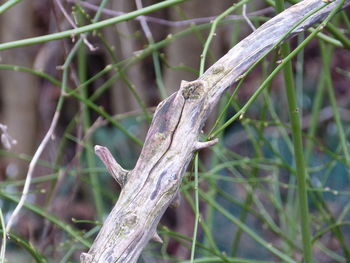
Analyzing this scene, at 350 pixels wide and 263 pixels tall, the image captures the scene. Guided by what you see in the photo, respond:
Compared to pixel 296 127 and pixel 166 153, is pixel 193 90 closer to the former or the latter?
pixel 166 153

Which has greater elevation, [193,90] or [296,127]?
[193,90]

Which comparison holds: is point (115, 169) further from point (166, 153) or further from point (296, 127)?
point (296, 127)

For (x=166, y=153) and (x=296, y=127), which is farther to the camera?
(x=296, y=127)

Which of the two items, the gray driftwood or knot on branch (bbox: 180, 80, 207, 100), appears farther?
knot on branch (bbox: 180, 80, 207, 100)

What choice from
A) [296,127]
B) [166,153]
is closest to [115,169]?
[166,153]

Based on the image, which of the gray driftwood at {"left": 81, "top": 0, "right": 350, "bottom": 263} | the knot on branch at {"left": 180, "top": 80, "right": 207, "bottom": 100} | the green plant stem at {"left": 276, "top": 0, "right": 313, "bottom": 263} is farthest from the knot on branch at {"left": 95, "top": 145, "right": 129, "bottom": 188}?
the green plant stem at {"left": 276, "top": 0, "right": 313, "bottom": 263}

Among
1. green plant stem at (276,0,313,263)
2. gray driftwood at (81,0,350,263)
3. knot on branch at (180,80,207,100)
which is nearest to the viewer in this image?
gray driftwood at (81,0,350,263)

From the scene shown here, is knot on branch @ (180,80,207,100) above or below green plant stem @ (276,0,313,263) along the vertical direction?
above

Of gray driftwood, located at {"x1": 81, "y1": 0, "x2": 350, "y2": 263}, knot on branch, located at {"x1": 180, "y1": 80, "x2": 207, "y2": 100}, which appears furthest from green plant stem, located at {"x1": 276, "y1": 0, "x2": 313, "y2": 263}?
knot on branch, located at {"x1": 180, "y1": 80, "x2": 207, "y2": 100}

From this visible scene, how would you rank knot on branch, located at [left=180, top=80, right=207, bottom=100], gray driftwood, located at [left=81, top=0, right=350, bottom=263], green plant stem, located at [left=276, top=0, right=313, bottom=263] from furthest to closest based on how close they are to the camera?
green plant stem, located at [left=276, top=0, right=313, bottom=263] → knot on branch, located at [left=180, top=80, right=207, bottom=100] → gray driftwood, located at [left=81, top=0, right=350, bottom=263]

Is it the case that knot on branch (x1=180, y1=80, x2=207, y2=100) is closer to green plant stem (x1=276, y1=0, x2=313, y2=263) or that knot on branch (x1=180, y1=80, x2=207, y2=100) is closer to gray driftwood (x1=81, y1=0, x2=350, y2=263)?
gray driftwood (x1=81, y1=0, x2=350, y2=263)
